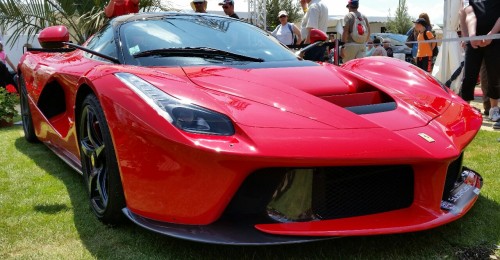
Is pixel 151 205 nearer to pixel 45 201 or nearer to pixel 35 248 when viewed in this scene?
pixel 35 248

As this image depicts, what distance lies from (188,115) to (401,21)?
3360cm

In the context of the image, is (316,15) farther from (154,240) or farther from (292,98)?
(154,240)

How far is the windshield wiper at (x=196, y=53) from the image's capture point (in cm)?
257

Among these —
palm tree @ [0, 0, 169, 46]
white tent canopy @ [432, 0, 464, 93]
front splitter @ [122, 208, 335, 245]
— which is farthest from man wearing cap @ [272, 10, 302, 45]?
front splitter @ [122, 208, 335, 245]

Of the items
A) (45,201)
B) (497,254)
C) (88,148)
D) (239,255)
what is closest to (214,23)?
(88,148)

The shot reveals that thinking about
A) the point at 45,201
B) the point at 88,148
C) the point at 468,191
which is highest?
the point at 88,148

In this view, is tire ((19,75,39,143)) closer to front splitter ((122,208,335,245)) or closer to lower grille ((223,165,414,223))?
front splitter ((122,208,335,245))

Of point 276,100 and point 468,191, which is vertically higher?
point 276,100

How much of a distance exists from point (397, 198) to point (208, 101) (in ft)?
2.69

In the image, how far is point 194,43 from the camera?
2.73m

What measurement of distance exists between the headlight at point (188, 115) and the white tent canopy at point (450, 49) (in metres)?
5.58

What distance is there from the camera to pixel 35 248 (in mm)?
2016

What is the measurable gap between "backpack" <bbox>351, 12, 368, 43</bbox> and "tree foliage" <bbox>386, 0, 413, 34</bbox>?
85.8 feet

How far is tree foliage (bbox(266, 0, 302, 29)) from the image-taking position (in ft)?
86.3
